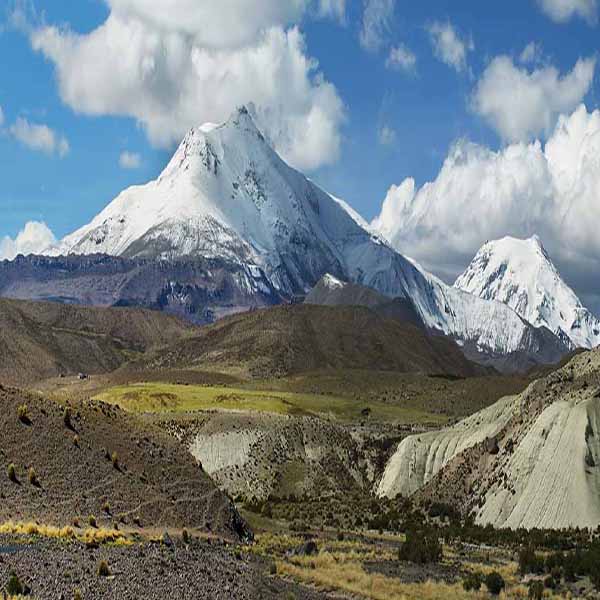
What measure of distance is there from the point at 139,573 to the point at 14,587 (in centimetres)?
646

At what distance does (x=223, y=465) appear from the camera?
102m

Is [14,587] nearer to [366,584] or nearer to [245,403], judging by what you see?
[366,584]

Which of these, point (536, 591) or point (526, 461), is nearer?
point (536, 591)

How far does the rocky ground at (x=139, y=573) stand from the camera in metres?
30.8

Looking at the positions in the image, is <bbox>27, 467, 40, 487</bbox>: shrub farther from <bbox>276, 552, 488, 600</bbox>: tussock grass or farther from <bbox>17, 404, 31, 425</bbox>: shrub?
<bbox>276, 552, 488, 600</bbox>: tussock grass

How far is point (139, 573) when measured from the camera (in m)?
34.2

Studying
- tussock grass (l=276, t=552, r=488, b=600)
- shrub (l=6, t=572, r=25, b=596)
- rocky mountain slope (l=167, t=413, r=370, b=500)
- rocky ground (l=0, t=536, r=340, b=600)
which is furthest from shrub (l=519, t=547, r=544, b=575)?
rocky mountain slope (l=167, t=413, r=370, b=500)

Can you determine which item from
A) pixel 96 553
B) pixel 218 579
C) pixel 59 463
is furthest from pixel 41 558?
pixel 59 463

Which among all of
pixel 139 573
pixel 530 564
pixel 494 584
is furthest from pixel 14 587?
pixel 530 564

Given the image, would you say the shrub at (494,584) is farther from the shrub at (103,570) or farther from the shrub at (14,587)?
the shrub at (14,587)

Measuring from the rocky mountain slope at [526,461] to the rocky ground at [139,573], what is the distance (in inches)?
1298

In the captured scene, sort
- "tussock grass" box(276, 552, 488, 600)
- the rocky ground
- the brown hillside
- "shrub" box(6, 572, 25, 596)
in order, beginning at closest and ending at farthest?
"shrub" box(6, 572, 25, 596), the rocky ground, "tussock grass" box(276, 552, 488, 600), the brown hillside

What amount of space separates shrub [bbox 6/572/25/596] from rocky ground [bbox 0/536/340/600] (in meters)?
0.38

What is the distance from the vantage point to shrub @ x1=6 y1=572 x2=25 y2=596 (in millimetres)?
28295
